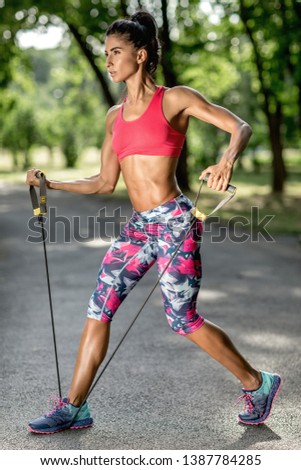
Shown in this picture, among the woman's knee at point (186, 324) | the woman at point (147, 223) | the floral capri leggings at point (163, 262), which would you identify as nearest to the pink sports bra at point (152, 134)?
the woman at point (147, 223)

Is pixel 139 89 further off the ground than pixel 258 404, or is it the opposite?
pixel 139 89

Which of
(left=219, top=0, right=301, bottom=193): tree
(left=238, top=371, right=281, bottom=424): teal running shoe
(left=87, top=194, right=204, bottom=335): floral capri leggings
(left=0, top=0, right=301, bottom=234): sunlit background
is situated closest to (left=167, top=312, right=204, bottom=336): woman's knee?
(left=87, top=194, right=204, bottom=335): floral capri leggings

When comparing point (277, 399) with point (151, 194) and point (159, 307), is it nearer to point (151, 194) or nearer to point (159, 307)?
point (151, 194)

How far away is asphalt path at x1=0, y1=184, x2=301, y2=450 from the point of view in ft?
13.1

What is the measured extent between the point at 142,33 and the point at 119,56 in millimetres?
174

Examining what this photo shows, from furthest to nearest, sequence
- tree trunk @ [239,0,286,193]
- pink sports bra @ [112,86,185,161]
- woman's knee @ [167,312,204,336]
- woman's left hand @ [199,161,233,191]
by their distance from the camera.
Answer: tree trunk @ [239,0,286,193], woman's knee @ [167,312,204,336], pink sports bra @ [112,86,185,161], woman's left hand @ [199,161,233,191]

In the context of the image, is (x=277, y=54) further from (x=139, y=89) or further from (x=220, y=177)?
(x=220, y=177)

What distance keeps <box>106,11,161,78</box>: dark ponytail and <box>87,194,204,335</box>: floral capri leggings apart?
0.76m

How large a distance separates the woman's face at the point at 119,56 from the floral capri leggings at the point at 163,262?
2.32 ft

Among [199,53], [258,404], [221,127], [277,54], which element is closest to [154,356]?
[258,404]

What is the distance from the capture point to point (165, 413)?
4359 millimetres

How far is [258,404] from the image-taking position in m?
4.18

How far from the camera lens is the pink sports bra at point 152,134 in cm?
396

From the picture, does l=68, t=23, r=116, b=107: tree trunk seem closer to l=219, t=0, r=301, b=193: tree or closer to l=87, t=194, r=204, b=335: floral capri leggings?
l=219, t=0, r=301, b=193: tree
